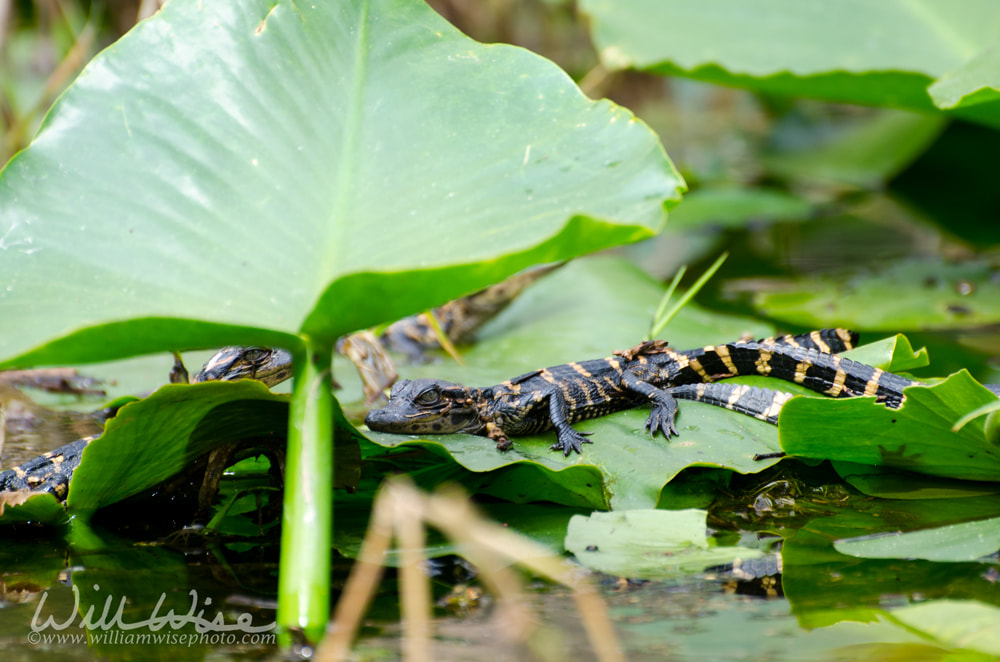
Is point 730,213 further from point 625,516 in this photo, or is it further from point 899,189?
point 625,516

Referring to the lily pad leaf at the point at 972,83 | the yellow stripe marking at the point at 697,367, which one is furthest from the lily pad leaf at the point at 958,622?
the lily pad leaf at the point at 972,83

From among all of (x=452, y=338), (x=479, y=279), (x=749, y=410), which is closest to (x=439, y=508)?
(x=479, y=279)

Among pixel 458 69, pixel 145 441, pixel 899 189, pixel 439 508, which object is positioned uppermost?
pixel 458 69

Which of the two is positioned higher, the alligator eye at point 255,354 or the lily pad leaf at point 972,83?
the lily pad leaf at point 972,83

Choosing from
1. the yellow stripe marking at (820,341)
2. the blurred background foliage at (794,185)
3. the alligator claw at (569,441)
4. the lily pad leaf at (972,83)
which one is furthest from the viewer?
the blurred background foliage at (794,185)

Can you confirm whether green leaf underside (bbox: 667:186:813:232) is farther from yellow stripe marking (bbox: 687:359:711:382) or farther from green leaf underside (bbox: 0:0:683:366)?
green leaf underside (bbox: 0:0:683:366)

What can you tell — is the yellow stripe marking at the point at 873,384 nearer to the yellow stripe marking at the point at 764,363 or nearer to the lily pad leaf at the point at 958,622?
the yellow stripe marking at the point at 764,363
